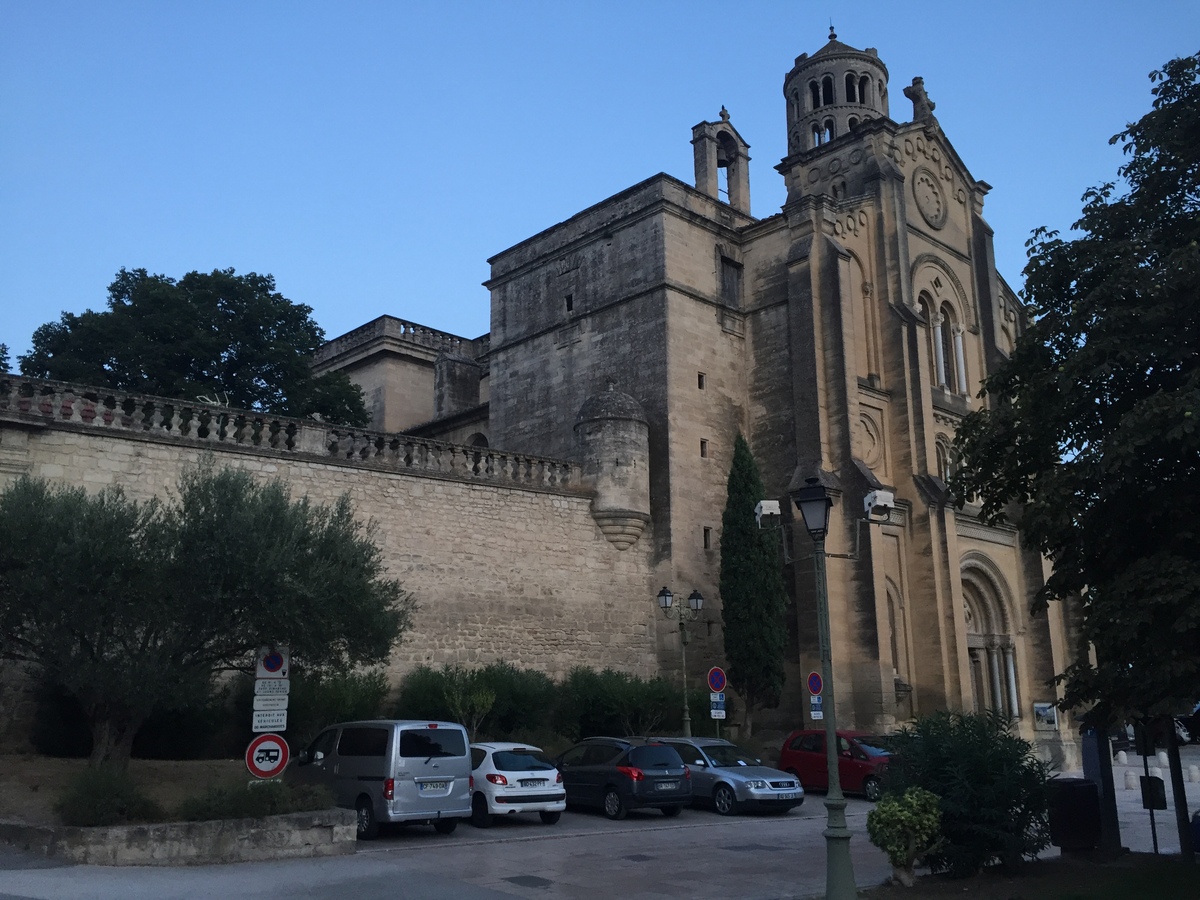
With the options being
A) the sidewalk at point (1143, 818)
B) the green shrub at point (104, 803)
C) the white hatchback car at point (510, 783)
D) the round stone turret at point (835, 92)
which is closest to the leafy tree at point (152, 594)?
the green shrub at point (104, 803)

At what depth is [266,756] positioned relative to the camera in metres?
13.2

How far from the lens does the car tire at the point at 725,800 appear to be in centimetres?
1903

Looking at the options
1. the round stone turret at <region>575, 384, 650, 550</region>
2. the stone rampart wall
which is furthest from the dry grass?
the round stone turret at <region>575, 384, 650, 550</region>

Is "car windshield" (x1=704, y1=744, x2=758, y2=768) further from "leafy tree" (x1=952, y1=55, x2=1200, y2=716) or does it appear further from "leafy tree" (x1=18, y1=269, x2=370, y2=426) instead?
"leafy tree" (x1=18, y1=269, x2=370, y2=426)

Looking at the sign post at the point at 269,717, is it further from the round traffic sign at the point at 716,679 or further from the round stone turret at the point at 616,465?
the round stone turret at the point at 616,465

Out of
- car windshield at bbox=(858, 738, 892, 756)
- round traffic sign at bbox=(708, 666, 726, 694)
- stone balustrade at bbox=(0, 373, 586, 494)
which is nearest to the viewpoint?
stone balustrade at bbox=(0, 373, 586, 494)

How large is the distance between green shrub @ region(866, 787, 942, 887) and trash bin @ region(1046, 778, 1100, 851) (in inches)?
110

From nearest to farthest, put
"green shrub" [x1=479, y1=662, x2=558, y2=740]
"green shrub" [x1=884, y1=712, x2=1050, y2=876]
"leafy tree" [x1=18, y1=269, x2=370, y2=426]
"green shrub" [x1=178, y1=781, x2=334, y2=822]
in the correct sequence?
1. "green shrub" [x1=884, y1=712, x2=1050, y2=876]
2. "green shrub" [x1=178, y1=781, x2=334, y2=822]
3. "green shrub" [x1=479, y1=662, x2=558, y2=740]
4. "leafy tree" [x1=18, y1=269, x2=370, y2=426]

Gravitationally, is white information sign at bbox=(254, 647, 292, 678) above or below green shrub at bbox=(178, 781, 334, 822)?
above

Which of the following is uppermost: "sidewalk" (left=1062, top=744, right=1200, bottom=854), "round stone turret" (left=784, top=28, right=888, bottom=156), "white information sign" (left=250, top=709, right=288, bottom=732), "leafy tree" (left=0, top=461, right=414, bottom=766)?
"round stone turret" (left=784, top=28, right=888, bottom=156)

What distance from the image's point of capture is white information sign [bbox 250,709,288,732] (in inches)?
526

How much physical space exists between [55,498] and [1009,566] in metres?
28.9

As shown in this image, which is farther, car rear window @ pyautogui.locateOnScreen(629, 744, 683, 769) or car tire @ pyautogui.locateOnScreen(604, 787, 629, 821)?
car rear window @ pyautogui.locateOnScreen(629, 744, 683, 769)

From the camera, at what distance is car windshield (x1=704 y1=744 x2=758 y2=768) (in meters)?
20.0
